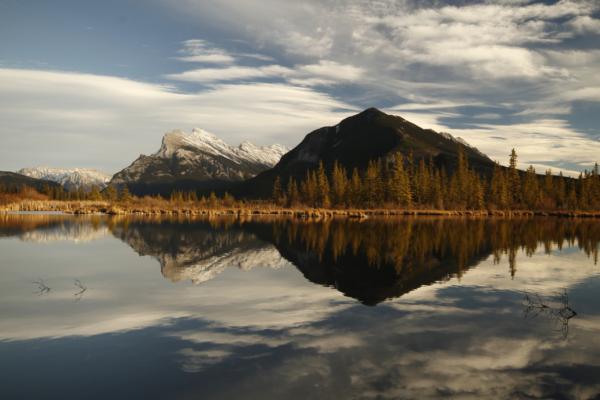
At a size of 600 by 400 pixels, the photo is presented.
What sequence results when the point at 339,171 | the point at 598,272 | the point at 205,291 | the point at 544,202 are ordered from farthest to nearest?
the point at 339,171 < the point at 544,202 < the point at 598,272 < the point at 205,291

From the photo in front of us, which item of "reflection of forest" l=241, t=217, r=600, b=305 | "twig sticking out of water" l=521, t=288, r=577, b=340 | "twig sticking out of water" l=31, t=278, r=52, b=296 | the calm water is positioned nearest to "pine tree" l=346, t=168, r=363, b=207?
"reflection of forest" l=241, t=217, r=600, b=305

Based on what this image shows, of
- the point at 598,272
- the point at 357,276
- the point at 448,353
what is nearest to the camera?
the point at 448,353

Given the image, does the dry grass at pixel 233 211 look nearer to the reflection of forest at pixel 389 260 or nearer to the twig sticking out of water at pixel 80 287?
the reflection of forest at pixel 389 260

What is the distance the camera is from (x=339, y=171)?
13462 cm

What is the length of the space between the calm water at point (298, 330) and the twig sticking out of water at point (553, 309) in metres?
0.07

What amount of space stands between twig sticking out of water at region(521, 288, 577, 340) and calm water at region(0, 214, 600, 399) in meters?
0.07

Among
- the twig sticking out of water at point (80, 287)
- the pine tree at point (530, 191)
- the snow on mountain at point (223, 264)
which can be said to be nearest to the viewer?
the twig sticking out of water at point (80, 287)

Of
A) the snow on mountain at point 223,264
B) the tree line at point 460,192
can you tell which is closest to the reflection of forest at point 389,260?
the snow on mountain at point 223,264

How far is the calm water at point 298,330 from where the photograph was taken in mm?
7434

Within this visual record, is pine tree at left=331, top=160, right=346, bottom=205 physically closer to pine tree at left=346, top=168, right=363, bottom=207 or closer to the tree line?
the tree line

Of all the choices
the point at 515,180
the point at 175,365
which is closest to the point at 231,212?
the point at 515,180

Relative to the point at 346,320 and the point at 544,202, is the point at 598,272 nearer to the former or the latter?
the point at 346,320

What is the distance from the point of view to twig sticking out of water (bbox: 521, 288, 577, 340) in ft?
37.9

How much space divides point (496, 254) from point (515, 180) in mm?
111194
